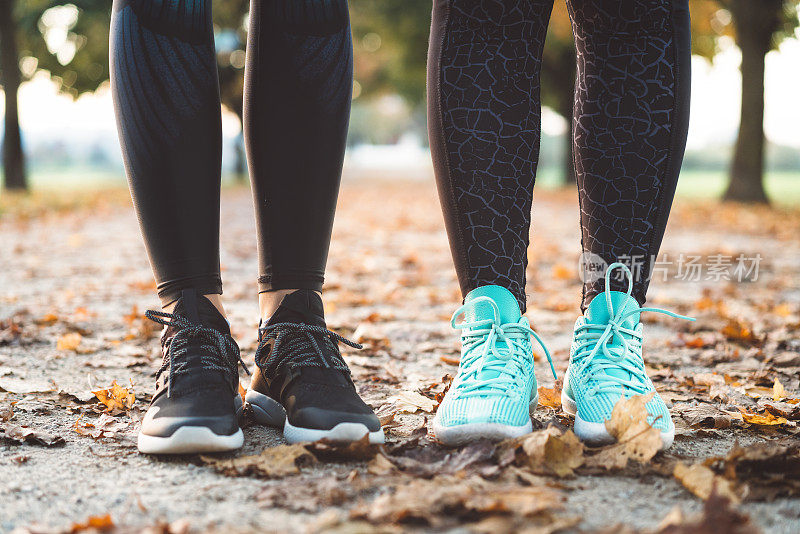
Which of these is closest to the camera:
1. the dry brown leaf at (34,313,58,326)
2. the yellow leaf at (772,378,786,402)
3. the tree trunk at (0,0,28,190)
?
the yellow leaf at (772,378,786,402)

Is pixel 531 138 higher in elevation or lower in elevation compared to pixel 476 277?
higher

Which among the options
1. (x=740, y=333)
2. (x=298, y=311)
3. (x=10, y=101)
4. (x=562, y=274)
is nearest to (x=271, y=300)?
(x=298, y=311)

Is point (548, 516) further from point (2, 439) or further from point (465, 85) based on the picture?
point (2, 439)

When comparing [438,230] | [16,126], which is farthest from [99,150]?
[438,230]

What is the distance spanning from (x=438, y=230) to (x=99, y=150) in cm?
3802

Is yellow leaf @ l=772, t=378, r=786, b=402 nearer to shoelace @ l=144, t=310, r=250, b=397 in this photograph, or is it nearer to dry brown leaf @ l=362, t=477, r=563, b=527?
dry brown leaf @ l=362, t=477, r=563, b=527

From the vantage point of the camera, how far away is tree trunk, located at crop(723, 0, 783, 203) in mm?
12039

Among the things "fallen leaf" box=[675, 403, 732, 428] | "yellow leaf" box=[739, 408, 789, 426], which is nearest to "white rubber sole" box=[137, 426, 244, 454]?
"fallen leaf" box=[675, 403, 732, 428]

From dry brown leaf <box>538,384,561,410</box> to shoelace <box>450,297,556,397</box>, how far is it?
30 cm

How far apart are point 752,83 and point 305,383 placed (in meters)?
12.6

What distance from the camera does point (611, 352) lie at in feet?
5.37

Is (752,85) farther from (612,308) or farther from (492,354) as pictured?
(492,354)

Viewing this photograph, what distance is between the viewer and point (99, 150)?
136 ft

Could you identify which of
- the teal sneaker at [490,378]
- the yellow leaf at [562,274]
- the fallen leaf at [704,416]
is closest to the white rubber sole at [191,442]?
the teal sneaker at [490,378]
